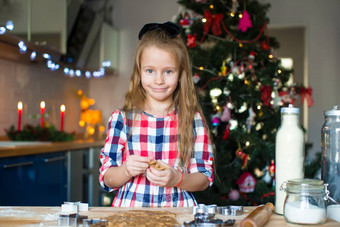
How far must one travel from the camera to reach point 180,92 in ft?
4.34

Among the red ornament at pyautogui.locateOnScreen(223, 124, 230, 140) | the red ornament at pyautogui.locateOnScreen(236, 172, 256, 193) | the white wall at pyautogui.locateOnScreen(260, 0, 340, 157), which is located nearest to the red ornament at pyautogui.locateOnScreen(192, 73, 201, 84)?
the red ornament at pyautogui.locateOnScreen(223, 124, 230, 140)

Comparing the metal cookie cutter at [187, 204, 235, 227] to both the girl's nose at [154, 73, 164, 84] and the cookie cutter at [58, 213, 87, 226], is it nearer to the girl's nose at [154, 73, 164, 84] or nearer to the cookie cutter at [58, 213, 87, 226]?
the cookie cutter at [58, 213, 87, 226]

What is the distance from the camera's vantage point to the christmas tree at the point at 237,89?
2.40 meters

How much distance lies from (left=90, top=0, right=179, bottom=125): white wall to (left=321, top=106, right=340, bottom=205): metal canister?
3500 millimetres

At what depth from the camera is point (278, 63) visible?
2541 mm

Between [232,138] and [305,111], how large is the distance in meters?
1.87

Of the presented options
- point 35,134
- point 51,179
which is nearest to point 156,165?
point 51,179

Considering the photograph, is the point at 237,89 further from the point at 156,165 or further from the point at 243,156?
the point at 156,165

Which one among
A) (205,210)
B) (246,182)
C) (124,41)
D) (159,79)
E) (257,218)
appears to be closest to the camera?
(257,218)

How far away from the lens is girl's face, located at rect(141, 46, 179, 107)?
1.19 m

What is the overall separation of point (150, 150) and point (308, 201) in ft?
1.93

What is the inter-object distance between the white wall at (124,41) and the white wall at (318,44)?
1.16 m

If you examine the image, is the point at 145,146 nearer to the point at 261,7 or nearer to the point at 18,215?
the point at 18,215

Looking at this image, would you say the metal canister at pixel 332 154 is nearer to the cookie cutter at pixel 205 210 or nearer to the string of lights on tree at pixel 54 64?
the cookie cutter at pixel 205 210
